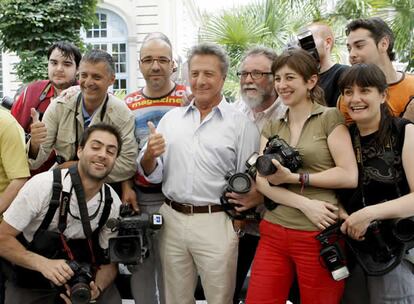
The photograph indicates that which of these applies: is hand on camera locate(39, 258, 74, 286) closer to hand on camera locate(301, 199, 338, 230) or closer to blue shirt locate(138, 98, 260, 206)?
blue shirt locate(138, 98, 260, 206)

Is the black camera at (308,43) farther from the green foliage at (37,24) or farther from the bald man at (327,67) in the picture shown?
the green foliage at (37,24)

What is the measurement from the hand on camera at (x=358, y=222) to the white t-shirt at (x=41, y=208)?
4.83ft

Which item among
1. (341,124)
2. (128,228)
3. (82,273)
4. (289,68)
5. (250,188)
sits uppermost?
(289,68)

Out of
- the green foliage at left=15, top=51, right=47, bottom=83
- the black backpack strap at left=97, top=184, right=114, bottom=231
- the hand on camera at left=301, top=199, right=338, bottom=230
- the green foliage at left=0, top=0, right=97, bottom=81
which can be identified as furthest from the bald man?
the green foliage at left=15, top=51, right=47, bottom=83

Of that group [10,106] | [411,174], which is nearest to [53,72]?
[10,106]

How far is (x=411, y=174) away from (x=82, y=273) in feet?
6.60

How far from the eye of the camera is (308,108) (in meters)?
2.58

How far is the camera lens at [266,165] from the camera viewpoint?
2365 millimetres

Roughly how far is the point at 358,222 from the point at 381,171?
324mm

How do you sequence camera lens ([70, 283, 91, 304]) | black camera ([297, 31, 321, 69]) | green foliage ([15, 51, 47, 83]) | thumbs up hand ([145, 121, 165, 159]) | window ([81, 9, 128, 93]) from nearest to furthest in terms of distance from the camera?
Answer: camera lens ([70, 283, 91, 304]) → thumbs up hand ([145, 121, 165, 159]) → black camera ([297, 31, 321, 69]) → green foliage ([15, 51, 47, 83]) → window ([81, 9, 128, 93])

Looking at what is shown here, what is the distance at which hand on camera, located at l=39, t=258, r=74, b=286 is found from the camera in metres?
2.68

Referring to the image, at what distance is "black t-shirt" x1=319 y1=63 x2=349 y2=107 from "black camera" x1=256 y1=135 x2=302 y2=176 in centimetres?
89

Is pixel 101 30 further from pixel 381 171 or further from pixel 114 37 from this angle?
pixel 381 171

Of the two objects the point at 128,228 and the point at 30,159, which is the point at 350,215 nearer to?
the point at 128,228
